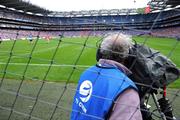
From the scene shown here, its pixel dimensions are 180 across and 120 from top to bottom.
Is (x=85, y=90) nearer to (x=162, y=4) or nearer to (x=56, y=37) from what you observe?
(x=162, y=4)

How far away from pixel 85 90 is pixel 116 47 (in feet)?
1.49

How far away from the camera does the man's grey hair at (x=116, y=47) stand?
314cm

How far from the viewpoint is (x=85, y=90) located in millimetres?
3295

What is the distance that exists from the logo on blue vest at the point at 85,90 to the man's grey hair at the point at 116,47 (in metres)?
0.28

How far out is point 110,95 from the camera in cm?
303

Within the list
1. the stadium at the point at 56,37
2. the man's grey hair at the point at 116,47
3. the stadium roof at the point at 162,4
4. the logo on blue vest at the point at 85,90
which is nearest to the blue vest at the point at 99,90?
the logo on blue vest at the point at 85,90

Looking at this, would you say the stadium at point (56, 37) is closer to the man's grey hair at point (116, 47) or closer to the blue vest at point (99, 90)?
the man's grey hair at point (116, 47)

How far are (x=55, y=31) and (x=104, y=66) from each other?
0.97 m

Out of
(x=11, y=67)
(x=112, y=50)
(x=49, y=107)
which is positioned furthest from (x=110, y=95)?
(x=11, y=67)

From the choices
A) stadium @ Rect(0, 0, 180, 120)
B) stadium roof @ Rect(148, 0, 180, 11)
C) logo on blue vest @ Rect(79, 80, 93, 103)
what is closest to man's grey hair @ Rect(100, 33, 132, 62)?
stadium @ Rect(0, 0, 180, 120)

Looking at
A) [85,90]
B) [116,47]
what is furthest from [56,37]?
[116,47]

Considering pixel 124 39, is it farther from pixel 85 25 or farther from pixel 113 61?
pixel 85 25

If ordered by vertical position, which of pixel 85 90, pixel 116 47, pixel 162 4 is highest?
pixel 162 4

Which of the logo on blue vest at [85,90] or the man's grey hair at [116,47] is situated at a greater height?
the man's grey hair at [116,47]
